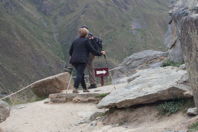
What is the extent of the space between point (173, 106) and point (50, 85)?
759cm

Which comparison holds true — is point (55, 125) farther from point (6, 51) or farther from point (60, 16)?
point (60, 16)

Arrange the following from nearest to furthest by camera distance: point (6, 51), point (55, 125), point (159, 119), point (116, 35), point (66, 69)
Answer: point (159, 119) → point (55, 125) → point (66, 69) → point (6, 51) → point (116, 35)

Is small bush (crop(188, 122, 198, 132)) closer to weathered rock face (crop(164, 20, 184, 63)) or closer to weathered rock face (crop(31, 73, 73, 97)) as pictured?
weathered rock face (crop(164, 20, 184, 63))

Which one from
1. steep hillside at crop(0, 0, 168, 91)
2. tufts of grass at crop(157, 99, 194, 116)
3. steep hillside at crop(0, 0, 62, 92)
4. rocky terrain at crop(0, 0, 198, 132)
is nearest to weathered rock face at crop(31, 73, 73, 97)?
rocky terrain at crop(0, 0, 198, 132)

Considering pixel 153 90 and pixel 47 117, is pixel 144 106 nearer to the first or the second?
pixel 153 90

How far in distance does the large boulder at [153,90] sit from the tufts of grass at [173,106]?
0.10 meters

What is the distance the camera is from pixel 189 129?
638 centimetres

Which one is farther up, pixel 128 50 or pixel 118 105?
pixel 118 105

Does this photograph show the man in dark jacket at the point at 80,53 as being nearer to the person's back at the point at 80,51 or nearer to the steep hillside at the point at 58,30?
the person's back at the point at 80,51

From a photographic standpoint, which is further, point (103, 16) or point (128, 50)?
point (103, 16)

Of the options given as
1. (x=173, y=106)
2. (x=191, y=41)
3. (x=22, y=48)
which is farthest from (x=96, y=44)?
(x=22, y=48)

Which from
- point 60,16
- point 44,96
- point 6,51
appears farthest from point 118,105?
point 60,16

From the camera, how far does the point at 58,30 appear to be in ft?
584

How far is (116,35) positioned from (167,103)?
143 meters
